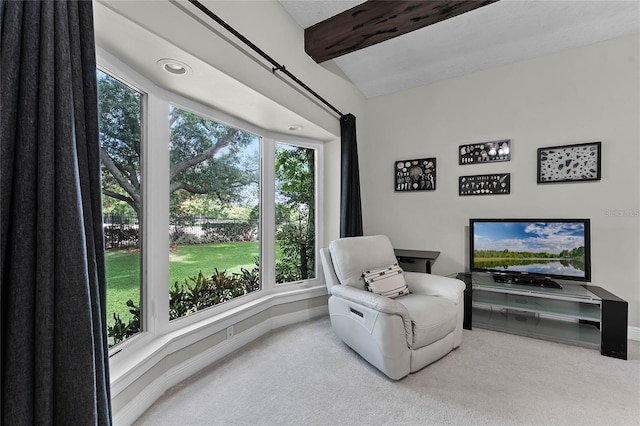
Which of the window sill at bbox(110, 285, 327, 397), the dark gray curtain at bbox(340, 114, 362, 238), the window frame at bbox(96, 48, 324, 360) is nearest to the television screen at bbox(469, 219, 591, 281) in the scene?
the dark gray curtain at bbox(340, 114, 362, 238)

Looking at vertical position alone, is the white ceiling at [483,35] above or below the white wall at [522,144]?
above

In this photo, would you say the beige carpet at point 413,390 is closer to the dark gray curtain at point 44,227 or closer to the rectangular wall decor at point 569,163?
the dark gray curtain at point 44,227

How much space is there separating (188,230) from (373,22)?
2193mm

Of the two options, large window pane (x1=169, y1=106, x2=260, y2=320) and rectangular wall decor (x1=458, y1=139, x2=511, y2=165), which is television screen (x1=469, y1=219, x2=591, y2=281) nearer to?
rectangular wall decor (x1=458, y1=139, x2=511, y2=165)

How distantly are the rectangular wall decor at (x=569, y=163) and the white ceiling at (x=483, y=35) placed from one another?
980 mm

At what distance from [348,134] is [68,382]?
2.80 m

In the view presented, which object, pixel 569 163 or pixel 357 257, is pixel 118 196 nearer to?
pixel 357 257

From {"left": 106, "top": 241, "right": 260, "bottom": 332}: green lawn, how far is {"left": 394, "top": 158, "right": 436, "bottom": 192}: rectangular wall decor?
1966mm

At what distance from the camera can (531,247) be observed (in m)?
2.71

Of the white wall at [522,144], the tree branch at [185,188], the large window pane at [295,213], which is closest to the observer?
the tree branch at [185,188]

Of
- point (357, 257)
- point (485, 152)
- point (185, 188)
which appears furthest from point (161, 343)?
point (485, 152)

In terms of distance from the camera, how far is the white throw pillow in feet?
7.55

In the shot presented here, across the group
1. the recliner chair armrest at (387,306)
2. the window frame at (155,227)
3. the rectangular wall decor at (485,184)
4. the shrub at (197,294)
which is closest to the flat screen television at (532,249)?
the rectangular wall decor at (485,184)

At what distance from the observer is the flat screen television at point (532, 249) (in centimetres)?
254
